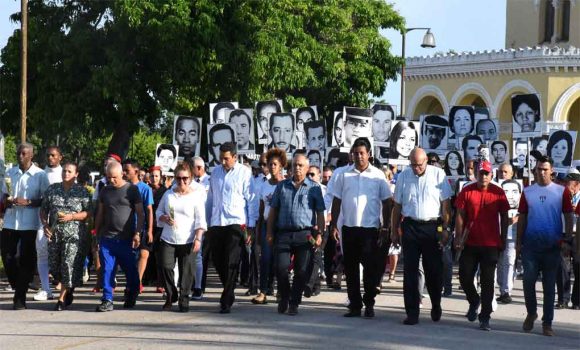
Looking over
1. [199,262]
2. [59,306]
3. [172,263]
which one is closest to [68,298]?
[59,306]

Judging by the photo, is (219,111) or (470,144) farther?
(470,144)

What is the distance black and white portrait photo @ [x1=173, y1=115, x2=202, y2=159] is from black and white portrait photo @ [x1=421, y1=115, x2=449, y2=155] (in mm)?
5267

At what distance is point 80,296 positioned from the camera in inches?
653

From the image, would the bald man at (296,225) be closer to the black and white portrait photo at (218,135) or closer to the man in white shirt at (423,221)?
the man in white shirt at (423,221)

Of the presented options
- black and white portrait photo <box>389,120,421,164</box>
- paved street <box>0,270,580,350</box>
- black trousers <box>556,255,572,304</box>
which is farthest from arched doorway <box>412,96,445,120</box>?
paved street <box>0,270,580,350</box>

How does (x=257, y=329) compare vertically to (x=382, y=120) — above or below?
below

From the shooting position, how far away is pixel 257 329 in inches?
509

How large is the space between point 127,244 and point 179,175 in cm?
96

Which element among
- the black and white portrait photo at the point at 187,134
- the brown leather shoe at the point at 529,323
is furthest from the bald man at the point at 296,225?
the black and white portrait photo at the point at 187,134

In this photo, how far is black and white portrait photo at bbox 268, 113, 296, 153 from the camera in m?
25.8

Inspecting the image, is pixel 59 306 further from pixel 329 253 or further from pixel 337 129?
pixel 337 129

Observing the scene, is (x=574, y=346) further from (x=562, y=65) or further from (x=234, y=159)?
(x=562, y=65)

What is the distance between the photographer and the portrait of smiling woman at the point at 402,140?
83.5ft

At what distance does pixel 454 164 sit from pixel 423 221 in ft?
40.8
